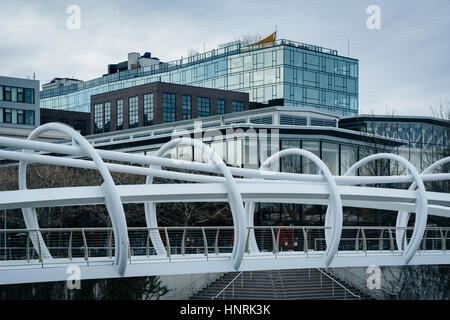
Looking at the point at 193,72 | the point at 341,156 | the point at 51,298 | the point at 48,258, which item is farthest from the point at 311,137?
the point at 193,72

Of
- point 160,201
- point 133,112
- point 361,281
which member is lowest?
point 361,281

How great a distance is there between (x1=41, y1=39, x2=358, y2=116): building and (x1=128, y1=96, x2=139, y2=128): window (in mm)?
9672

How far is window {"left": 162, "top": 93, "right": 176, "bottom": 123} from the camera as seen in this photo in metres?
70.0

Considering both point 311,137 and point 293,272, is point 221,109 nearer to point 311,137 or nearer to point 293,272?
point 311,137

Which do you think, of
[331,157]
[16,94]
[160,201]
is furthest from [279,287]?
[16,94]

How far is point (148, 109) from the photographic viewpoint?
71.1 metres

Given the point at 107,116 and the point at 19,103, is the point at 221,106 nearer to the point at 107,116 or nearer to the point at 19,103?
the point at 107,116

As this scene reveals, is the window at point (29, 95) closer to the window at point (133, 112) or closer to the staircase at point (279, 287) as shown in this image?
the window at point (133, 112)

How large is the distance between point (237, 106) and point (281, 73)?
18.2 ft

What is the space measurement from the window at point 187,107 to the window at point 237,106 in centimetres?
467

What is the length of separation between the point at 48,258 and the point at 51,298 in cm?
1167

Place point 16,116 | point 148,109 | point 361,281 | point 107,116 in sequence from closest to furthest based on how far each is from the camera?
point 361,281 < point 148,109 < point 16,116 < point 107,116

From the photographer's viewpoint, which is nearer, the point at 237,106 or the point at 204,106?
the point at 204,106

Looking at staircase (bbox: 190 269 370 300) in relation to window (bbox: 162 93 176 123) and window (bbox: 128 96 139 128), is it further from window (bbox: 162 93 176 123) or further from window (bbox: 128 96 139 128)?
window (bbox: 128 96 139 128)
